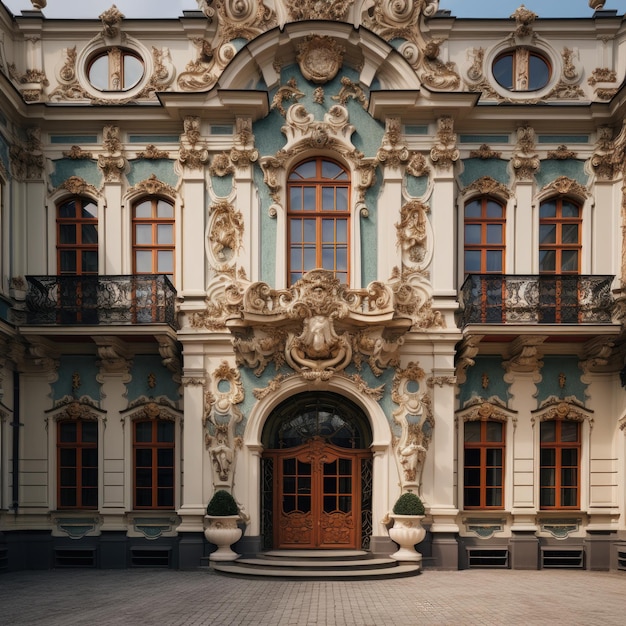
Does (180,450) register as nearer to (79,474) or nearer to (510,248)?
(79,474)

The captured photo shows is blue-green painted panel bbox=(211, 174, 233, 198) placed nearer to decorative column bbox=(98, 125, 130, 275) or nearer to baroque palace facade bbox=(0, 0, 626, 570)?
baroque palace facade bbox=(0, 0, 626, 570)

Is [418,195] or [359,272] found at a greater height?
[418,195]

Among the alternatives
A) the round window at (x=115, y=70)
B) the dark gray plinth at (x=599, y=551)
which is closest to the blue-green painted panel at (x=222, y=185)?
the round window at (x=115, y=70)

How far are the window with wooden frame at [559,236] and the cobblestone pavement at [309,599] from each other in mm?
6318

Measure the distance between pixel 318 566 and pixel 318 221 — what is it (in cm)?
698

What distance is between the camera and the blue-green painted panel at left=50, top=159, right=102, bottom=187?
55.2ft

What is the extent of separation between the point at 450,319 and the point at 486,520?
4214 millimetres

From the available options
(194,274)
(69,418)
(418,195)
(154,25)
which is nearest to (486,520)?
(418,195)

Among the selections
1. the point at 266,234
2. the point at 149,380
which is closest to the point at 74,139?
the point at 266,234

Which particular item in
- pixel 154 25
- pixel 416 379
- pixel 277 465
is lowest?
pixel 277 465

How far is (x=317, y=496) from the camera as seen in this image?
1616cm

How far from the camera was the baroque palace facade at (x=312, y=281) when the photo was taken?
15844 millimetres

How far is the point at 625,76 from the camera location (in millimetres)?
16078

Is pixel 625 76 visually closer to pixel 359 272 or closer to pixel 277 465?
pixel 359 272
